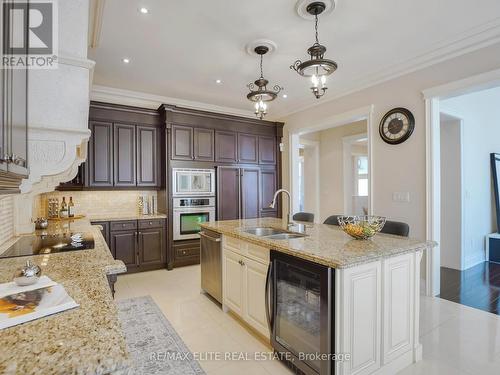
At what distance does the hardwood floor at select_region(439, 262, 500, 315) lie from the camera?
312 centimetres

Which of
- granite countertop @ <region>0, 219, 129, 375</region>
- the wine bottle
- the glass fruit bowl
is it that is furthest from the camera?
the wine bottle

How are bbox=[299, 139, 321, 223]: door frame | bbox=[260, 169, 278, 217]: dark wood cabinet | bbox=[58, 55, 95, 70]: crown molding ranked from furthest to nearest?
1. bbox=[299, 139, 321, 223]: door frame
2. bbox=[260, 169, 278, 217]: dark wood cabinet
3. bbox=[58, 55, 95, 70]: crown molding

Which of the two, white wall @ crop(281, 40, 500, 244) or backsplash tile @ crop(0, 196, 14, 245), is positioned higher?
white wall @ crop(281, 40, 500, 244)

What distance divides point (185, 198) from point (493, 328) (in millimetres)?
4084

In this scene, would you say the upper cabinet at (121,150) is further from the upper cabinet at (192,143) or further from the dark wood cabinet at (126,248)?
the dark wood cabinet at (126,248)

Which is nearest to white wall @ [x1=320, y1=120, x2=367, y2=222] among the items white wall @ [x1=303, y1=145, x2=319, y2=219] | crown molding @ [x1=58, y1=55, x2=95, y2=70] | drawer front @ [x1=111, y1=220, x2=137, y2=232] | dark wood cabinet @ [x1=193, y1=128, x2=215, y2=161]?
white wall @ [x1=303, y1=145, x2=319, y2=219]

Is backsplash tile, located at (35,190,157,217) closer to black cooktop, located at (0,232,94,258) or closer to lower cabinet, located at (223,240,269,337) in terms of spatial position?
black cooktop, located at (0,232,94,258)

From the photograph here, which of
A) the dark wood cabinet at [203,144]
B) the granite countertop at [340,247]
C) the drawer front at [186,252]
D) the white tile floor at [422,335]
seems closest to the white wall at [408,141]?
the white tile floor at [422,335]

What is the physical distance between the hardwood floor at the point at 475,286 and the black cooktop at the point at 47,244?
3.91 m

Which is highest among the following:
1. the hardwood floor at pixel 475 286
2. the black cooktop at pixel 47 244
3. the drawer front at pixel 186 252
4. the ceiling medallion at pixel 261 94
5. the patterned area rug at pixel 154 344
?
the ceiling medallion at pixel 261 94

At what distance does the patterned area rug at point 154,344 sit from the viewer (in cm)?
205

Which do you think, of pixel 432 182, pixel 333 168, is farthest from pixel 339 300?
pixel 333 168

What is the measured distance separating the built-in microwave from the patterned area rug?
1.97 meters

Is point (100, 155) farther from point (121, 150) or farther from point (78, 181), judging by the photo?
point (78, 181)
